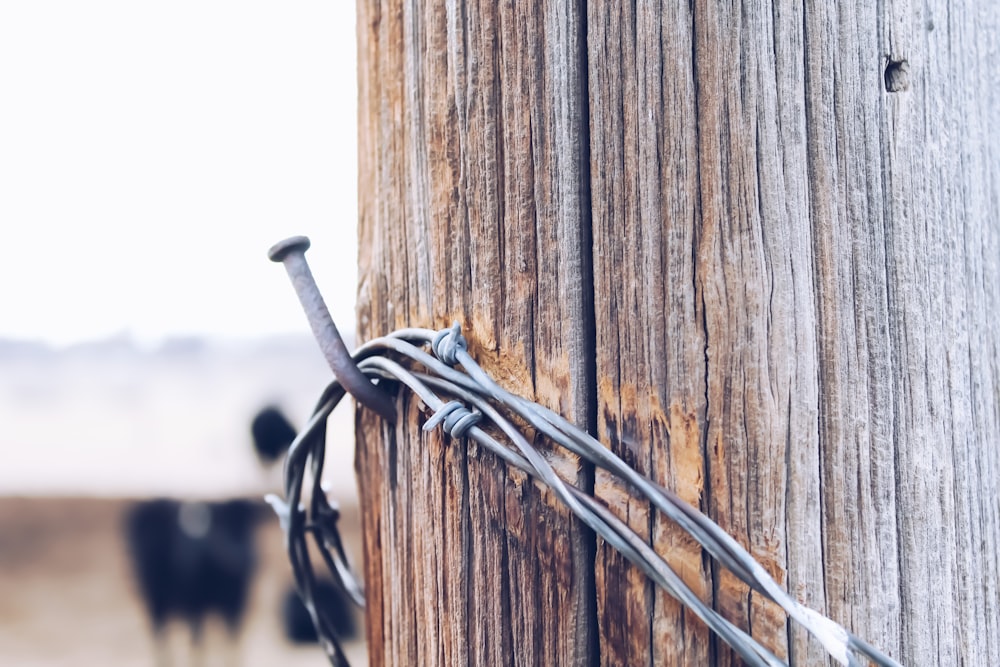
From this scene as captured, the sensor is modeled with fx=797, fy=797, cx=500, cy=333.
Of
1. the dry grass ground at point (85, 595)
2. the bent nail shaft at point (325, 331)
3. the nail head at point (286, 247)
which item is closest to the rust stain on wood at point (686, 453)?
the bent nail shaft at point (325, 331)

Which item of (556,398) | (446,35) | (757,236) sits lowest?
(556,398)

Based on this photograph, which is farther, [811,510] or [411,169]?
[411,169]

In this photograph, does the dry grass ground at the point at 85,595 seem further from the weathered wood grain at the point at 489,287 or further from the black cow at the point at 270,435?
the weathered wood grain at the point at 489,287

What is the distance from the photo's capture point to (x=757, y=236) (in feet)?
2.59

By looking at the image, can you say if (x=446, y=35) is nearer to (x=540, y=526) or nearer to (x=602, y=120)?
(x=602, y=120)

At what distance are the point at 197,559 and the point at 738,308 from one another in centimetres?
792

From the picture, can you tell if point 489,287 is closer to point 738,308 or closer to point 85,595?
point 738,308

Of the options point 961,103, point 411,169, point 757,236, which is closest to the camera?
point 757,236

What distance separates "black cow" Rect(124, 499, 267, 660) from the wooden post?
25.0 feet

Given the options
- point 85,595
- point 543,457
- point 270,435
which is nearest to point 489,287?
point 543,457

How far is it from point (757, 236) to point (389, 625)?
0.71m

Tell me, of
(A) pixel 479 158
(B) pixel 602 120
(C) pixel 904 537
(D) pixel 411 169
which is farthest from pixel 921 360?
(D) pixel 411 169

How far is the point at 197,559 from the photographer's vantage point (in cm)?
771

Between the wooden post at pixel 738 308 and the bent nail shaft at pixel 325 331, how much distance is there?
15cm
